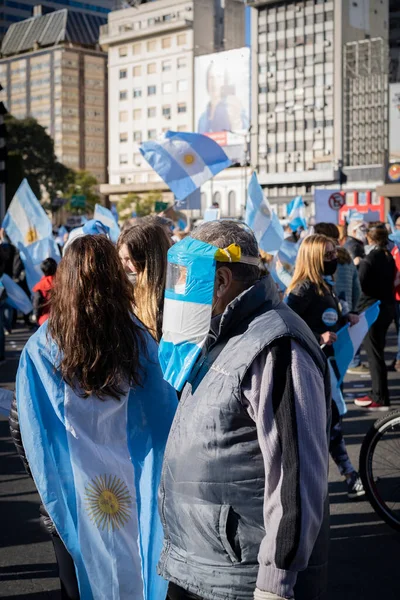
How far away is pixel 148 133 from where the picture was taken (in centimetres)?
12594

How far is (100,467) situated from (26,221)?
10781 mm

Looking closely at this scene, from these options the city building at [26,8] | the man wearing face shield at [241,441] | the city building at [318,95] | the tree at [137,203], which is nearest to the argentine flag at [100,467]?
the man wearing face shield at [241,441]

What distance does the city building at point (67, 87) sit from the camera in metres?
136

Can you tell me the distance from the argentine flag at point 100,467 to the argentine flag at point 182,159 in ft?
26.8

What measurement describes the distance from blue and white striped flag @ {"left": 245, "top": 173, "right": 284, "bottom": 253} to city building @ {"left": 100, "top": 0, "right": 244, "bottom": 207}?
355 ft

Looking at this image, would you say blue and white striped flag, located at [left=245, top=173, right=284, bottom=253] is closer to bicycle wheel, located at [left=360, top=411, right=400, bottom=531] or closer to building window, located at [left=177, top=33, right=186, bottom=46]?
bicycle wheel, located at [left=360, top=411, right=400, bottom=531]

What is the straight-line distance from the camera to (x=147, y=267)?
3.98 meters

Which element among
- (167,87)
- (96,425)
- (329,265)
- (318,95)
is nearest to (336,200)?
(329,265)

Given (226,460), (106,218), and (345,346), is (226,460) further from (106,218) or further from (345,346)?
(106,218)

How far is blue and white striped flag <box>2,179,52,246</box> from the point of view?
13.2m

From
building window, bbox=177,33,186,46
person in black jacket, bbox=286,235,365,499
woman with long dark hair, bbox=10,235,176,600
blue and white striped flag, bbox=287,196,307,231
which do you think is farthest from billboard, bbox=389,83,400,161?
woman with long dark hair, bbox=10,235,176,600

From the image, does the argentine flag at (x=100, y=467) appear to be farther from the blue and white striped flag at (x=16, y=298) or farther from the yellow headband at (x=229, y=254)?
the blue and white striped flag at (x=16, y=298)

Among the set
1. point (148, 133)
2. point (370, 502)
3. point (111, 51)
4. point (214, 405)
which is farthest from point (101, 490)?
point (111, 51)

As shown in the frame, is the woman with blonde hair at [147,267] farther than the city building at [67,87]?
No
